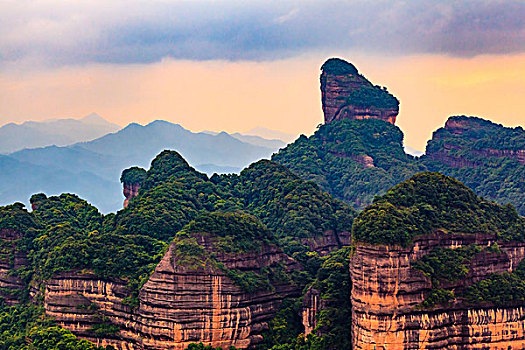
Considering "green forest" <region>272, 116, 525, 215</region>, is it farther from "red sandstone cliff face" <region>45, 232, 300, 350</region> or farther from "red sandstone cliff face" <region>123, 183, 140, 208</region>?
"red sandstone cliff face" <region>45, 232, 300, 350</region>

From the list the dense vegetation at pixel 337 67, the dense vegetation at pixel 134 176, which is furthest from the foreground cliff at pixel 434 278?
the dense vegetation at pixel 337 67

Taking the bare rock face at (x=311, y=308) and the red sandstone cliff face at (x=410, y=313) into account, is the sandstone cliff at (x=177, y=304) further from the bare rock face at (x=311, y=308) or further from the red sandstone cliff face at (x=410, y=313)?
the red sandstone cliff face at (x=410, y=313)

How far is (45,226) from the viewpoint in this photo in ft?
249

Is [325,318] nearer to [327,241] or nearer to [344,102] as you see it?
[327,241]

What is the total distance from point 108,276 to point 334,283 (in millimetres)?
14682

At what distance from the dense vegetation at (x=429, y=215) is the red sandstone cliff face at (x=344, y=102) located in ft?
198

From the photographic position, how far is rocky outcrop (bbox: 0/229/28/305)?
70.2 meters

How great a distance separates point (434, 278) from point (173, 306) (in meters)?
15.7

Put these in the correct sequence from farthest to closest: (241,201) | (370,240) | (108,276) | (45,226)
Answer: (241,201) < (45,226) < (108,276) < (370,240)

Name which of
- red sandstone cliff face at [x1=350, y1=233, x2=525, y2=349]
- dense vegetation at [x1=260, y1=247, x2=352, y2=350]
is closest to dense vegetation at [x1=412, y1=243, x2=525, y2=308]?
red sandstone cliff face at [x1=350, y1=233, x2=525, y2=349]

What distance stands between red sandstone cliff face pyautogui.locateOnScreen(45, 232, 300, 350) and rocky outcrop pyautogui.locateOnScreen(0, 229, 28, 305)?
299 inches

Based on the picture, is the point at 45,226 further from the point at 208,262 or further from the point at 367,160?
the point at 367,160

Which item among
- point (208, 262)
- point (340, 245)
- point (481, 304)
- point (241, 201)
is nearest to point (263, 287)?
point (208, 262)

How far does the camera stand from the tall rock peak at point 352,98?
404 feet
